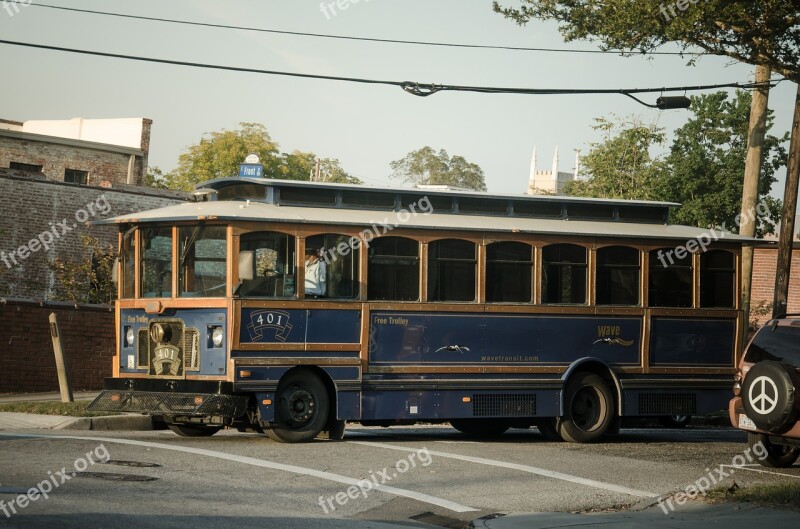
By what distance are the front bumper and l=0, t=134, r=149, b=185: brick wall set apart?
26.1 metres

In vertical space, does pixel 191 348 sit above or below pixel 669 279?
below

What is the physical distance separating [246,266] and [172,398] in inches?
76.7

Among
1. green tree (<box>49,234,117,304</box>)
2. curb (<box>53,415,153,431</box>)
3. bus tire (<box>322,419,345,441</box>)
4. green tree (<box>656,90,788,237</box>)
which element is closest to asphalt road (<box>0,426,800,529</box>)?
bus tire (<box>322,419,345,441</box>)

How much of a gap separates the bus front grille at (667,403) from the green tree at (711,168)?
114 ft

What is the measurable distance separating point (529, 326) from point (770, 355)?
3.98 meters

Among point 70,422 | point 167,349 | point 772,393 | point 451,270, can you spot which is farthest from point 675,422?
point 70,422

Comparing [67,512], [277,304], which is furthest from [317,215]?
[67,512]

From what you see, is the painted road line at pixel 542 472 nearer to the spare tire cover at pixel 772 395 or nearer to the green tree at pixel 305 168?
the spare tire cover at pixel 772 395

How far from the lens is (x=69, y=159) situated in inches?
1606

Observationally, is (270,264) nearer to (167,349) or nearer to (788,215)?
(167,349)

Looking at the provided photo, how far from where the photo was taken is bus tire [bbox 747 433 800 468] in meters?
14.1

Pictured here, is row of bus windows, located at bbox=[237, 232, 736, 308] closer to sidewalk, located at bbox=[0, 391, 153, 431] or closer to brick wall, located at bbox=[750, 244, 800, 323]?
sidewalk, located at bbox=[0, 391, 153, 431]

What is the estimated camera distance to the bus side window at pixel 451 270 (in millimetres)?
16438

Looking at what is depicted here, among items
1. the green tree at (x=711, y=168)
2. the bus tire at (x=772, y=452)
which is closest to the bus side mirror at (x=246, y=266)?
the bus tire at (x=772, y=452)
